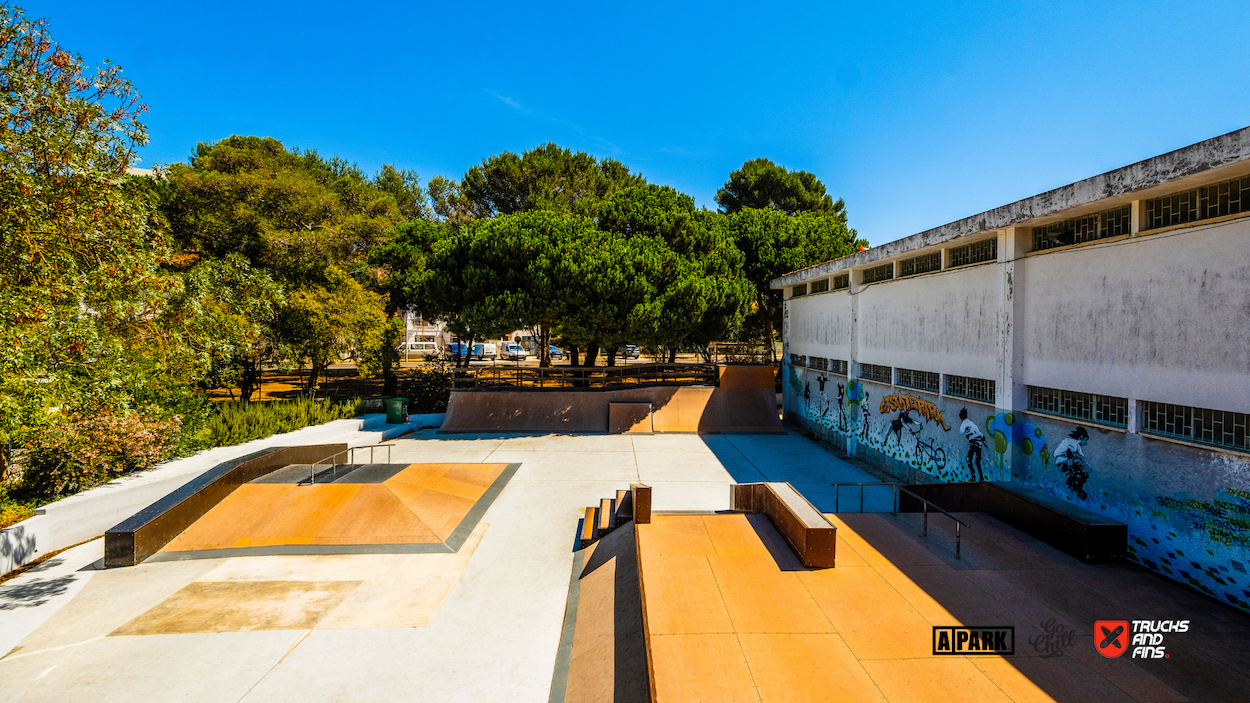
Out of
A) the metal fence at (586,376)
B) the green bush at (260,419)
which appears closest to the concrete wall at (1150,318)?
the metal fence at (586,376)

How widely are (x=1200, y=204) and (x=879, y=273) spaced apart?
828 centimetres

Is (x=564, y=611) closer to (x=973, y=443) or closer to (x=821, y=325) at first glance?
(x=973, y=443)

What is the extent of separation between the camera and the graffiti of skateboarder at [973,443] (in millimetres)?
9953

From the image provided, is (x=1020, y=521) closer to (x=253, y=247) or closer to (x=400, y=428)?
(x=400, y=428)

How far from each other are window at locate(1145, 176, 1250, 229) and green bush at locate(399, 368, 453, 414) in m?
22.2

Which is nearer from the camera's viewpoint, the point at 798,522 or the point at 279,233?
the point at 798,522

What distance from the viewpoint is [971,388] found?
10430 mm

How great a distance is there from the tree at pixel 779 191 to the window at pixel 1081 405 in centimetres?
3032

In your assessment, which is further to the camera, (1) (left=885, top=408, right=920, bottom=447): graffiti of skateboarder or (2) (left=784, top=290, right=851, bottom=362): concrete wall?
(2) (left=784, top=290, right=851, bottom=362): concrete wall

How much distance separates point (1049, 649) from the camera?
478 centimetres

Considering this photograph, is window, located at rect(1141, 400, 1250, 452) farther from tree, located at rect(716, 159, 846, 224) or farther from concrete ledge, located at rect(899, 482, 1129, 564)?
tree, located at rect(716, 159, 846, 224)

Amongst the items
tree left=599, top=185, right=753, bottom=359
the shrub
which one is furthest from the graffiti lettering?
the shrub

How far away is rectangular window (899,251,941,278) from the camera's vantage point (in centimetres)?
1193

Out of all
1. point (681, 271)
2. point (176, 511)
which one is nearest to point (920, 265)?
point (681, 271)
